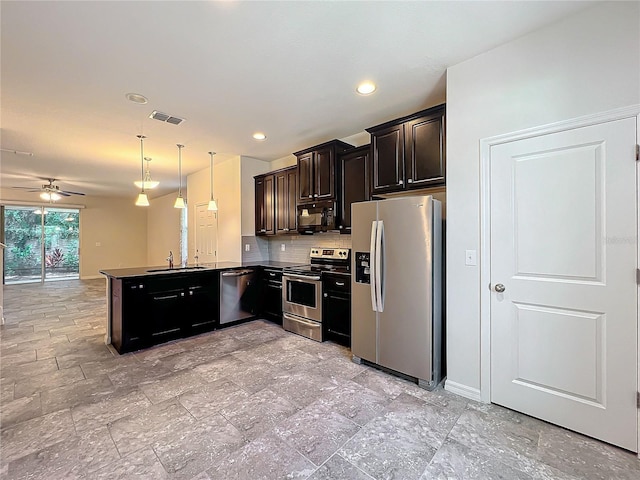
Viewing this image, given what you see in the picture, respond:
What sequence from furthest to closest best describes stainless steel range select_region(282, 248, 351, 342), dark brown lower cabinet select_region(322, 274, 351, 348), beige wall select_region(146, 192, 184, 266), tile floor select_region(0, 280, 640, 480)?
beige wall select_region(146, 192, 184, 266), stainless steel range select_region(282, 248, 351, 342), dark brown lower cabinet select_region(322, 274, 351, 348), tile floor select_region(0, 280, 640, 480)

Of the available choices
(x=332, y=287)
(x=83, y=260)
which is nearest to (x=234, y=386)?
(x=332, y=287)

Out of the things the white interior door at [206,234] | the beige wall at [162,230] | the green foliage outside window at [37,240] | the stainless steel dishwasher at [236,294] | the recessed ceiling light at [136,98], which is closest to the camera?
the recessed ceiling light at [136,98]

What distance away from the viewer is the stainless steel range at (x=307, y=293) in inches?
148

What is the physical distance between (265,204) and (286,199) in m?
0.57

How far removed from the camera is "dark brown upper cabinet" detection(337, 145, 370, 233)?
3650 mm

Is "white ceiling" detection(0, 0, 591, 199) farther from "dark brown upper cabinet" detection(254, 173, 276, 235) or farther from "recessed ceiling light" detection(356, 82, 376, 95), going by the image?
"dark brown upper cabinet" detection(254, 173, 276, 235)

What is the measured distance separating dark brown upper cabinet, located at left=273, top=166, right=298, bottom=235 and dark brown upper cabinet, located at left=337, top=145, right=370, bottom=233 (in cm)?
92

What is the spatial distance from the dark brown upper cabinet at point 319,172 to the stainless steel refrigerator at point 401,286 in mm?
1068

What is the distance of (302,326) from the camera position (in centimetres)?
394

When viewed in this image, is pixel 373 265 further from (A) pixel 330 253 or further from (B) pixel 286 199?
(B) pixel 286 199

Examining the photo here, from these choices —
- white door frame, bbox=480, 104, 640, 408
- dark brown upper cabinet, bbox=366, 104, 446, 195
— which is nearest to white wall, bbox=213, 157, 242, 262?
dark brown upper cabinet, bbox=366, 104, 446, 195

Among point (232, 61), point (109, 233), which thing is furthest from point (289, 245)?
point (109, 233)

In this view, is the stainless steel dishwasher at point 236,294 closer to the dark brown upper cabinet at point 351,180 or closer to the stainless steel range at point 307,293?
the stainless steel range at point 307,293

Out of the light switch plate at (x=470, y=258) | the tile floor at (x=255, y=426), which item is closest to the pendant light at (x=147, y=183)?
the tile floor at (x=255, y=426)
